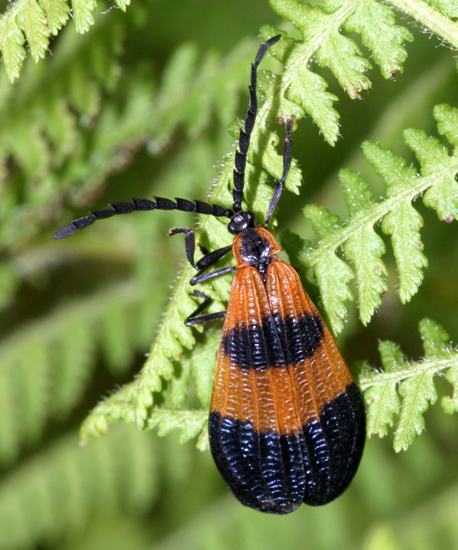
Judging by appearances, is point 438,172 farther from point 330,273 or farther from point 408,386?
point 408,386

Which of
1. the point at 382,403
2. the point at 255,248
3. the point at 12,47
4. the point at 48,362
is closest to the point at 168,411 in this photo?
the point at 255,248

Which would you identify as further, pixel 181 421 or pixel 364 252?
pixel 181 421

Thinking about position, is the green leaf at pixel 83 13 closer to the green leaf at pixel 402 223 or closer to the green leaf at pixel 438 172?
the green leaf at pixel 402 223

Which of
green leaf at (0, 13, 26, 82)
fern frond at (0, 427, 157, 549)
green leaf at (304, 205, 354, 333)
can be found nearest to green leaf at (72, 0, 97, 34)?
green leaf at (0, 13, 26, 82)

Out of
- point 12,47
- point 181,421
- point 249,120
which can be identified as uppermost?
point 12,47

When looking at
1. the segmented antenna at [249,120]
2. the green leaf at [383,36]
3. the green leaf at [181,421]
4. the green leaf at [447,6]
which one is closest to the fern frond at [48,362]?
the green leaf at [181,421]

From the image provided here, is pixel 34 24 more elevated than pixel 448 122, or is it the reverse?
pixel 34 24

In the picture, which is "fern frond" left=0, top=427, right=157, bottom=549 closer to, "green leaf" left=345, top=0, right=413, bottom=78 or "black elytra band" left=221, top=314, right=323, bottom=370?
"black elytra band" left=221, top=314, right=323, bottom=370
